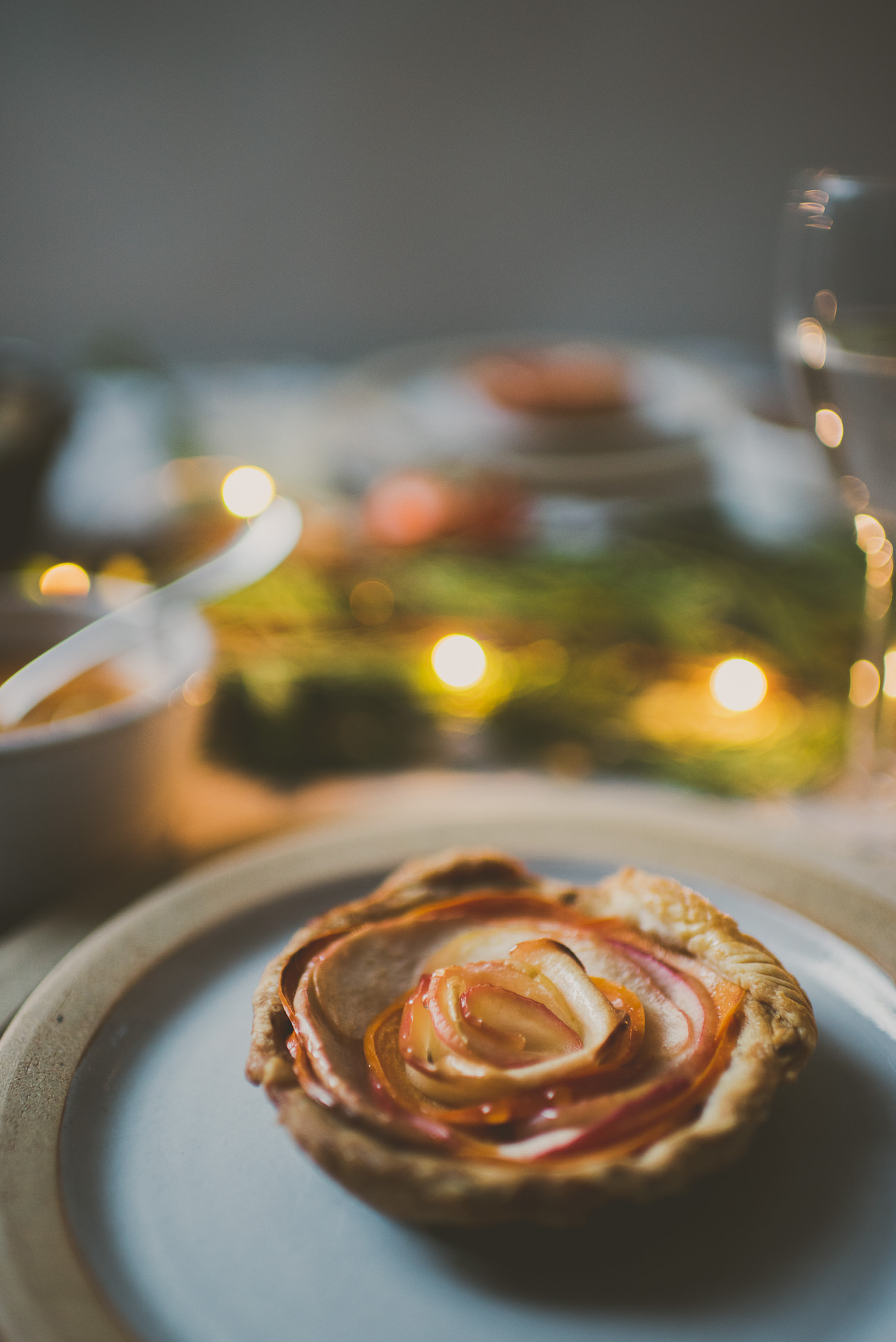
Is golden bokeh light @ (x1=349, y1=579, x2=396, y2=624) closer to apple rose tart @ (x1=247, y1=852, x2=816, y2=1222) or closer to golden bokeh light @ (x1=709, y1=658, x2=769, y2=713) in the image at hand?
golden bokeh light @ (x1=709, y1=658, x2=769, y2=713)

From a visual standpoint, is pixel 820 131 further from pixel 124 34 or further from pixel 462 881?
pixel 462 881

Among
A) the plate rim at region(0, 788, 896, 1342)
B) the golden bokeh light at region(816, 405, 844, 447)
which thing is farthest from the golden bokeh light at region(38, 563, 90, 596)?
the golden bokeh light at region(816, 405, 844, 447)

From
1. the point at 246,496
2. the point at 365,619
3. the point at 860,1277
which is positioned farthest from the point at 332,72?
the point at 860,1277

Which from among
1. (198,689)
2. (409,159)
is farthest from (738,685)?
(409,159)

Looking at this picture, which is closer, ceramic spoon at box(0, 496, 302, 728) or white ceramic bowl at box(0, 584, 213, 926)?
white ceramic bowl at box(0, 584, 213, 926)

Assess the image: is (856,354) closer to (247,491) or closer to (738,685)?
(738,685)
